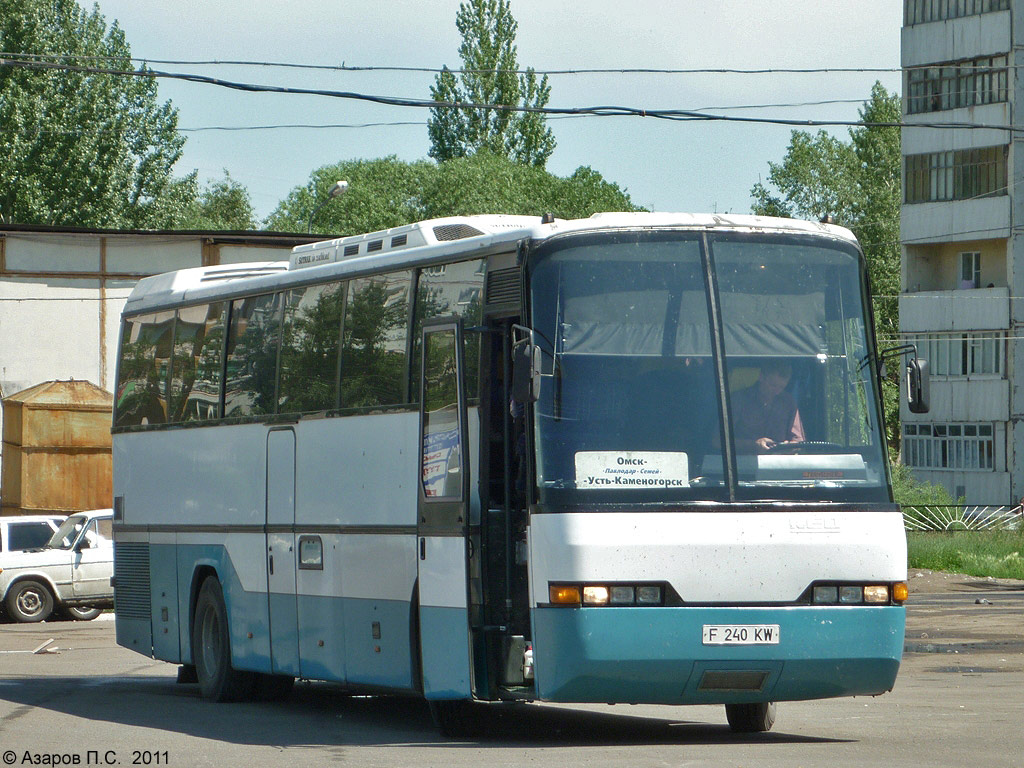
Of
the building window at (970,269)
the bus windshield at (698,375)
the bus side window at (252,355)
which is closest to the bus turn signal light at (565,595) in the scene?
the bus windshield at (698,375)

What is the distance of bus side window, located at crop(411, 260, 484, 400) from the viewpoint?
1104cm

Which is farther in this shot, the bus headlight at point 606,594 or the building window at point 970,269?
the building window at point 970,269

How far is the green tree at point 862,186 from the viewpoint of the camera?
78375 millimetres

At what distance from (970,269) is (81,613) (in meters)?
39.3

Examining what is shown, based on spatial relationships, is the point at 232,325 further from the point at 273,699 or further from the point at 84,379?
the point at 84,379

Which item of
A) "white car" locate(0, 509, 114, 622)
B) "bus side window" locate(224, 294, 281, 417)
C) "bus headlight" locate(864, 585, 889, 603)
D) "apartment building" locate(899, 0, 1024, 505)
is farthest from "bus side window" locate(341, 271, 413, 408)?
"apartment building" locate(899, 0, 1024, 505)

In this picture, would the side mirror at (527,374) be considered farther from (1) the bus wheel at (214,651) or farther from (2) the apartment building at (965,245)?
(2) the apartment building at (965,245)

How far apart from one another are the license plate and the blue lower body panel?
0.02 metres

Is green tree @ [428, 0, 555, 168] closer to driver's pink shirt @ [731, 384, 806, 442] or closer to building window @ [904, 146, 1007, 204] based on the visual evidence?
building window @ [904, 146, 1007, 204]

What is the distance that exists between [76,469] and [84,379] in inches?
177

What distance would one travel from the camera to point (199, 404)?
15.0 metres

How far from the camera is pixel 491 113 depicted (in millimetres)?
79562

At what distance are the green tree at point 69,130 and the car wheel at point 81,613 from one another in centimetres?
2674

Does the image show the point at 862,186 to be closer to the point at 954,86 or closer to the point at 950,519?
the point at 954,86
